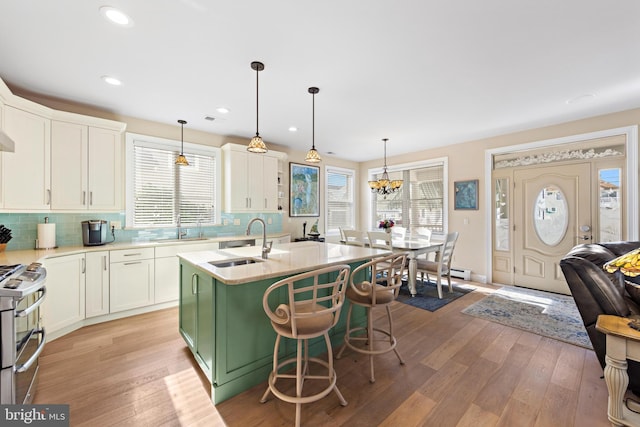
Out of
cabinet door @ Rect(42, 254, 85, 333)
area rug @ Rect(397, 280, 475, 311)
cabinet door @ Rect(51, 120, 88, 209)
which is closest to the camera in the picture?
cabinet door @ Rect(42, 254, 85, 333)

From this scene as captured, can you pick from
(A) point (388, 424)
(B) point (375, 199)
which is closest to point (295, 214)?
(B) point (375, 199)

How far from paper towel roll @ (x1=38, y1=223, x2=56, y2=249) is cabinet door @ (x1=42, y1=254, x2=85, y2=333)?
0.40m

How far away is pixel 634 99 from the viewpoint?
3.17 meters

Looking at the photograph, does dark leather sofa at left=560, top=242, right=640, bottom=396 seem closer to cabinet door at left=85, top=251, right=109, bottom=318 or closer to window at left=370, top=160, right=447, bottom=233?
window at left=370, top=160, right=447, bottom=233

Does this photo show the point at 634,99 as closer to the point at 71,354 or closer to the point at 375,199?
the point at 375,199

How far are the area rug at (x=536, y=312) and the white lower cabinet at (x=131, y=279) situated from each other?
4.16 metres

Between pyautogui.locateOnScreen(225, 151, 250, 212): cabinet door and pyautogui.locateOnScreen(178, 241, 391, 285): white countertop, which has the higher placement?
pyautogui.locateOnScreen(225, 151, 250, 212): cabinet door

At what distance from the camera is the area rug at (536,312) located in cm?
286

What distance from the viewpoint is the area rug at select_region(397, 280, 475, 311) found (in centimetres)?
374

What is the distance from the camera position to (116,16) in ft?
5.90

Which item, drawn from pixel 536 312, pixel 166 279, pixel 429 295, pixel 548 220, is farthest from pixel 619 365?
pixel 166 279

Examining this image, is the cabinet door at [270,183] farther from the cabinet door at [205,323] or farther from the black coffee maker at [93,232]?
the cabinet door at [205,323]

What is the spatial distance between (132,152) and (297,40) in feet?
9.83

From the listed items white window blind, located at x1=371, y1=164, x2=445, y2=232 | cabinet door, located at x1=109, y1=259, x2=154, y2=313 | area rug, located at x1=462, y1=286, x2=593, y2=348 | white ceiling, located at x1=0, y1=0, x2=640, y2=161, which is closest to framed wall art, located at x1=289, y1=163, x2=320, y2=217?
white window blind, located at x1=371, y1=164, x2=445, y2=232
